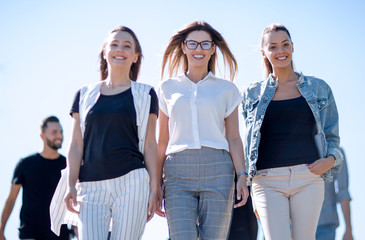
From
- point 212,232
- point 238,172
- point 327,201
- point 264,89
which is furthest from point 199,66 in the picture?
point 327,201

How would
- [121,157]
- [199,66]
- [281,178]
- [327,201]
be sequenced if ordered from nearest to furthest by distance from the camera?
1. [121,157]
2. [281,178]
3. [199,66]
4. [327,201]

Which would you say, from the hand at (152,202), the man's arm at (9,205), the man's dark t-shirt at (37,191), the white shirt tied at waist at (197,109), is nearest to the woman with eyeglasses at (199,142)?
the white shirt tied at waist at (197,109)

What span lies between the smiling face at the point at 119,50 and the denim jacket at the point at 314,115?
133 cm

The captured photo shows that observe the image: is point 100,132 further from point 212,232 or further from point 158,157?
point 212,232

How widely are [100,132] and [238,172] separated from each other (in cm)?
133

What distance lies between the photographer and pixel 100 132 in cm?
498

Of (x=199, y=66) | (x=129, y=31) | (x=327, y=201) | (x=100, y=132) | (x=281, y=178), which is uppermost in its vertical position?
(x=129, y=31)

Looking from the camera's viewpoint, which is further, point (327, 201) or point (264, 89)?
point (327, 201)

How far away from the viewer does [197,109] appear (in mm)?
5352

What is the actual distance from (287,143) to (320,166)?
14.6 inches

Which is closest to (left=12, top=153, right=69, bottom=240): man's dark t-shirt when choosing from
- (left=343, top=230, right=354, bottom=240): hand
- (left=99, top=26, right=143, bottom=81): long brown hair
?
(left=99, top=26, right=143, bottom=81): long brown hair

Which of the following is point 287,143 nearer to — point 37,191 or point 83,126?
Result: point 83,126

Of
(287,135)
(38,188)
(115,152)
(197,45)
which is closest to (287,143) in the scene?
(287,135)

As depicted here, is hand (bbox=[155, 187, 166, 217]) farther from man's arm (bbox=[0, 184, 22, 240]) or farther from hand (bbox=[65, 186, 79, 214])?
man's arm (bbox=[0, 184, 22, 240])
